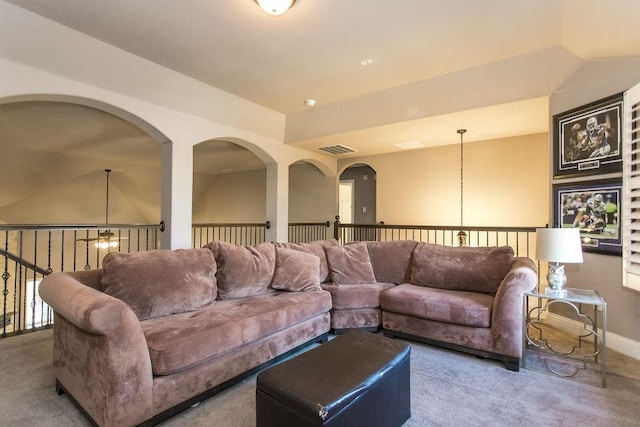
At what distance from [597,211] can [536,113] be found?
1443 mm

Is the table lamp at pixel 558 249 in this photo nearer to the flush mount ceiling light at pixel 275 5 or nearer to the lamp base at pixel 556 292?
the lamp base at pixel 556 292

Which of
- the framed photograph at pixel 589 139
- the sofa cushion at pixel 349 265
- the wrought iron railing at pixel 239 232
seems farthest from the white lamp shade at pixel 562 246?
the wrought iron railing at pixel 239 232

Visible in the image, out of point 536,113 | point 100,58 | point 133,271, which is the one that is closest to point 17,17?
point 100,58

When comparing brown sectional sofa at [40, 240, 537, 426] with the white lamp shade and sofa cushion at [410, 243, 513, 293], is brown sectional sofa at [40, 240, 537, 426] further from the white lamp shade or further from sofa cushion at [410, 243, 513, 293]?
the white lamp shade

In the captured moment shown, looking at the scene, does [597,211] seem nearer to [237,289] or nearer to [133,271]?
[237,289]

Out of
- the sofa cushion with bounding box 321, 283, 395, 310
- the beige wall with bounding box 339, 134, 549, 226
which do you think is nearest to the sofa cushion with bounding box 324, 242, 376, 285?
the sofa cushion with bounding box 321, 283, 395, 310

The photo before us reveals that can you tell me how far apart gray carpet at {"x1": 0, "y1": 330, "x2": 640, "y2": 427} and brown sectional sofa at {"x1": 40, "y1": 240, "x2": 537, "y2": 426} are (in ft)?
0.42

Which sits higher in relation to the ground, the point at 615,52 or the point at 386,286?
the point at 615,52

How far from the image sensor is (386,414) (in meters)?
1.60

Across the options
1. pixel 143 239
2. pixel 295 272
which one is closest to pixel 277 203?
pixel 295 272

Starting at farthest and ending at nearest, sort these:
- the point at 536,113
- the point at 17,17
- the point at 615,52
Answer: the point at 536,113, the point at 615,52, the point at 17,17

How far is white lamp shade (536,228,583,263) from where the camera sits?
7.72 feet

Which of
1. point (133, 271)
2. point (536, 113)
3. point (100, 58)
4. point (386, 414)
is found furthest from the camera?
point (536, 113)

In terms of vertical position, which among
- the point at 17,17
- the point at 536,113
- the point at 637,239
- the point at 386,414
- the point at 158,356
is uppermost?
the point at 17,17
